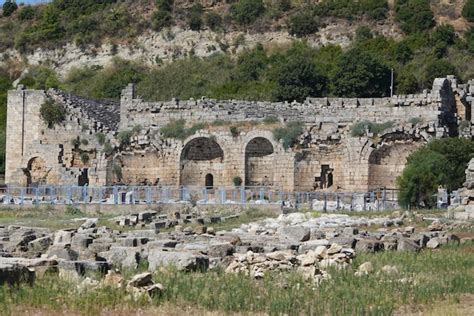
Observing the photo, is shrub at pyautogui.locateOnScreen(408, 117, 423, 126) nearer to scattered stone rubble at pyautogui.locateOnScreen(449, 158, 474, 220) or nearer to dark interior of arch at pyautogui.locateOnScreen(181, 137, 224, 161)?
dark interior of arch at pyautogui.locateOnScreen(181, 137, 224, 161)

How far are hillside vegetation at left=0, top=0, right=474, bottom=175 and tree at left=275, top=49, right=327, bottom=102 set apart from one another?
0.20 feet

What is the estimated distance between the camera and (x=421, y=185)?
3706cm

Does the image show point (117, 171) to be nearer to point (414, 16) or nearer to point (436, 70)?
point (436, 70)

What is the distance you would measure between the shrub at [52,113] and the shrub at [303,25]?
27648mm

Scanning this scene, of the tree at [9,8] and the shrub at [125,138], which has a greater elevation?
the tree at [9,8]

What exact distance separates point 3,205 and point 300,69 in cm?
2526

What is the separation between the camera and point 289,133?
4562 cm

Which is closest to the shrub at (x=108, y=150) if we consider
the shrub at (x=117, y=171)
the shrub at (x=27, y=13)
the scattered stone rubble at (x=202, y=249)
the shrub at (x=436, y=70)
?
the shrub at (x=117, y=171)

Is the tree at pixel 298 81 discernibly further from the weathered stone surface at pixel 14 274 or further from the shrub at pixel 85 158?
the weathered stone surface at pixel 14 274

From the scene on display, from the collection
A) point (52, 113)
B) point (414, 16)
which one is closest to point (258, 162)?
point (52, 113)

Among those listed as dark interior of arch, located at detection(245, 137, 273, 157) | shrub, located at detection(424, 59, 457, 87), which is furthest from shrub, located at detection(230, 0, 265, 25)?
dark interior of arch, located at detection(245, 137, 273, 157)

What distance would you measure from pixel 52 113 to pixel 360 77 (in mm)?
18802

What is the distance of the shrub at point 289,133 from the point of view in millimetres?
45562

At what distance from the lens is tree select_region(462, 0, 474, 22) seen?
236 feet
